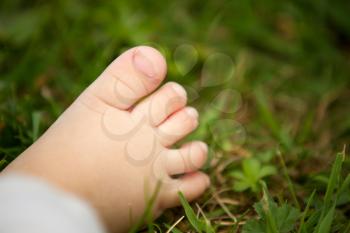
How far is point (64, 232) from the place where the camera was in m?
0.85

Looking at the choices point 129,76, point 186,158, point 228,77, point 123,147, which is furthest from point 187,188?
point 228,77

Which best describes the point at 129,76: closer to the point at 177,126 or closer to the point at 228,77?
the point at 177,126

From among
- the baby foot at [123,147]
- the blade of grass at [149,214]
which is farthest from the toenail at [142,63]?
the blade of grass at [149,214]

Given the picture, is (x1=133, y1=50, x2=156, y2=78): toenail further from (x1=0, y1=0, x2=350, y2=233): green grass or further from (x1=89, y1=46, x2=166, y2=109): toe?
(x1=0, y1=0, x2=350, y2=233): green grass

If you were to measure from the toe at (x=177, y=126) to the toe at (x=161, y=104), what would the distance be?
0.02 meters

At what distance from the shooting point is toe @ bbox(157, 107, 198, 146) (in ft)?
4.04

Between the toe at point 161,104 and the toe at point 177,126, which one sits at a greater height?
the toe at point 161,104

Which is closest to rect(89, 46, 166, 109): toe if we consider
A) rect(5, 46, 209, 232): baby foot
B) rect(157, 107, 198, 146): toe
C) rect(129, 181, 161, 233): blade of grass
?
rect(5, 46, 209, 232): baby foot

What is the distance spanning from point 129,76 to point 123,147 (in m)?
0.18

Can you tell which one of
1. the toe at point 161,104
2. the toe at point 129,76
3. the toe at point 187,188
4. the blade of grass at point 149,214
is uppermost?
the toe at point 129,76

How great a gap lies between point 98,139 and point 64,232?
314 millimetres

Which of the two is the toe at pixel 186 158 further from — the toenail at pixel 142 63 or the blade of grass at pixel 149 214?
the toenail at pixel 142 63

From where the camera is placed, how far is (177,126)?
4.09 ft

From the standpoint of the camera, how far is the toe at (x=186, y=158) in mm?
1226
